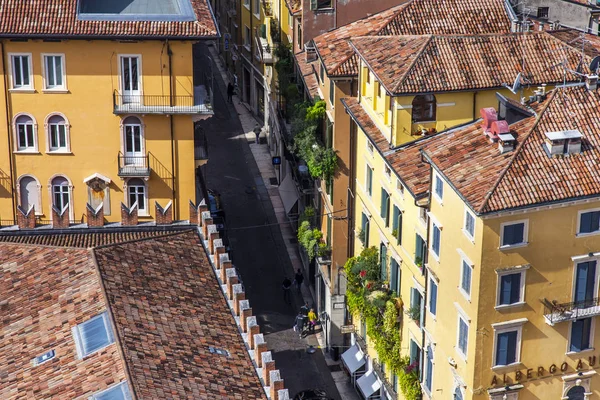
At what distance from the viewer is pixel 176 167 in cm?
8244

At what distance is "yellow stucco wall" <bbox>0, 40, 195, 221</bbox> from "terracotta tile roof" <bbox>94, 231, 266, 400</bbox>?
33.5ft

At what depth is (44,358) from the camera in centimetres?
5872

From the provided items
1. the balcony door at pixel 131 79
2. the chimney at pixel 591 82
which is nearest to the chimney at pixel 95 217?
the balcony door at pixel 131 79

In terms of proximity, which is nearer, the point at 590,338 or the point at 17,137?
the point at 590,338

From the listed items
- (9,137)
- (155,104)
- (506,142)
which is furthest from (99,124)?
(506,142)

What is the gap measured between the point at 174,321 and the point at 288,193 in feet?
130

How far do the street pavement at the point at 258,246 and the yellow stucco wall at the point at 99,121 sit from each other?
4.67m

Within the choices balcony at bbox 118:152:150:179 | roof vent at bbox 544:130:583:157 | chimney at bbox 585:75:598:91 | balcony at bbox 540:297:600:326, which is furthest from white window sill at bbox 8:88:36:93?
balcony at bbox 540:297:600:326

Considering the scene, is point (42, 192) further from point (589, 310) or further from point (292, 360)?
point (589, 310)

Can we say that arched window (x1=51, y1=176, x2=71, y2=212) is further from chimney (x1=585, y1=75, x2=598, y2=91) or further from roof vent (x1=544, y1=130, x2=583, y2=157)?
chimney (x1=585, y1=75, x2=598, y2=91)

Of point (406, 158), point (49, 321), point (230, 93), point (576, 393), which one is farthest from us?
point (230, 93)

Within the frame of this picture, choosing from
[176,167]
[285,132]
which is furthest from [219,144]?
[176,167]

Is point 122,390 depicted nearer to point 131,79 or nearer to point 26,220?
point 26,220

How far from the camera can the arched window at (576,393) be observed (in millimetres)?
65375
